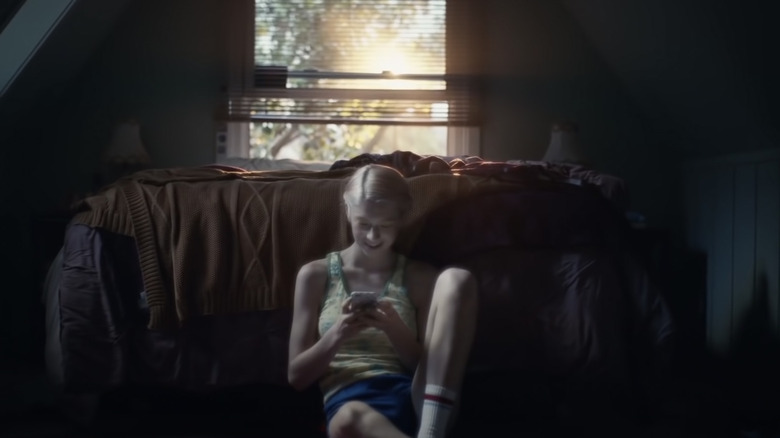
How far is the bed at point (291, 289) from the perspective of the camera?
2369mm

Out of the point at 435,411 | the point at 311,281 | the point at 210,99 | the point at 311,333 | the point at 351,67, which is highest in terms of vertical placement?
the point at 351,67

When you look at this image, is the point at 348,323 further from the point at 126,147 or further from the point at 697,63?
the point at 126,147

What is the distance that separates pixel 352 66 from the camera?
4.43 meters

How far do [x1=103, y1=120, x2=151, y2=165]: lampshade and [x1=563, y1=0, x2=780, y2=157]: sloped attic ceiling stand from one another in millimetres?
2056

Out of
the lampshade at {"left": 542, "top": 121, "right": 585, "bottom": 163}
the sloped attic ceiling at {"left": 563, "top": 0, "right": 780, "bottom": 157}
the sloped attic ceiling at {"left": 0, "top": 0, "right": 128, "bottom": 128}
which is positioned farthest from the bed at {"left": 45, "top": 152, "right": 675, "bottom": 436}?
the lampshade at {"left": 542, "top": 121, "right": 585, "bottom": 163}

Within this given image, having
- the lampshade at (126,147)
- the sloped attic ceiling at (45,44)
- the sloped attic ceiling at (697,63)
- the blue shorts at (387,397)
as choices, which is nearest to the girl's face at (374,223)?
the blue shorts at (387,397)

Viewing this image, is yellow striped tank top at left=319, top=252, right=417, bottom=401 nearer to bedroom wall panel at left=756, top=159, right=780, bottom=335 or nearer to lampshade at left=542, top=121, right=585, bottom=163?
bedroom wall panel at left=756, top=159, right=780, bottom=335

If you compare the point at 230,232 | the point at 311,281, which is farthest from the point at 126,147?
the point at 311,281

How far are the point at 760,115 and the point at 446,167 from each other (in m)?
1.14

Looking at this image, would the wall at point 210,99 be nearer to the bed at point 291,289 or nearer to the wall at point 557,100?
the wall at point 557,100

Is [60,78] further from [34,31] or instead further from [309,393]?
[309,393]

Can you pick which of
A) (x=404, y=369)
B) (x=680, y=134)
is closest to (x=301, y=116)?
(x=680, y=134)

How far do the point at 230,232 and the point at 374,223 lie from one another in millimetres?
604

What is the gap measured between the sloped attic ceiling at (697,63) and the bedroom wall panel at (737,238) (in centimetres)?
10
